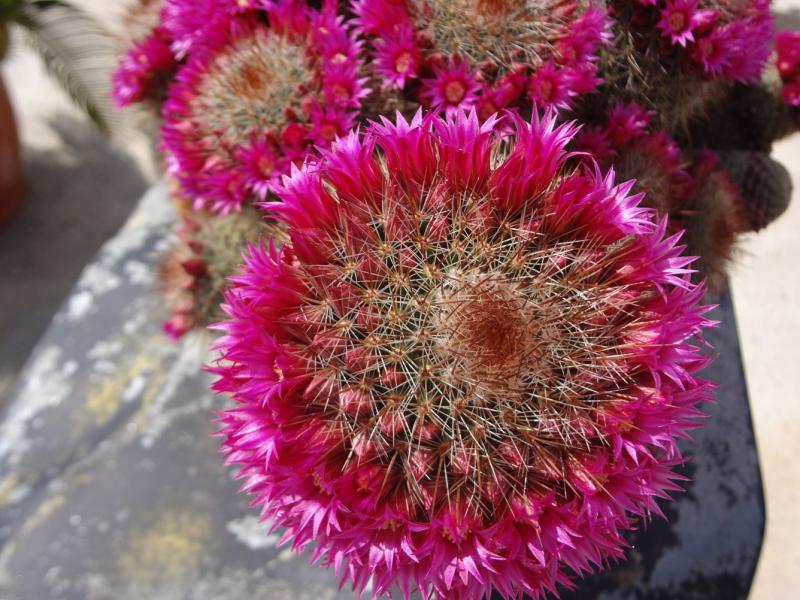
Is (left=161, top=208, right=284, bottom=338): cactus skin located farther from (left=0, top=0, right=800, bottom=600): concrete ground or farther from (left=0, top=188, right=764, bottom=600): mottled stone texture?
(left=0, top=0, right=800, bottom=600): concrete ground

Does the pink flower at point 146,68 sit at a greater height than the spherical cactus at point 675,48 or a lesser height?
lesser

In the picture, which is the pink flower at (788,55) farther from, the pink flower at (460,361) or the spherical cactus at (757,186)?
the pink flower at (460,361)

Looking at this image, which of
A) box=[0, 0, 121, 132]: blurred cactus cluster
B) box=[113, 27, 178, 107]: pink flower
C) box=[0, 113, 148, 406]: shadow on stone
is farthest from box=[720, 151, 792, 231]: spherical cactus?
box=[0, 113, 148, 406]: shadow on stone

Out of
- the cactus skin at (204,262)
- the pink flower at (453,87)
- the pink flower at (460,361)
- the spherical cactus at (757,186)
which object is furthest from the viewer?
the spherical cactus at (757,186)

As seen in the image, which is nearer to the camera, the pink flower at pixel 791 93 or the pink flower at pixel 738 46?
A: the pink flower at pixel 738 46

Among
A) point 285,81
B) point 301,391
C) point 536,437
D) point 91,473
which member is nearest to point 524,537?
point 536,437

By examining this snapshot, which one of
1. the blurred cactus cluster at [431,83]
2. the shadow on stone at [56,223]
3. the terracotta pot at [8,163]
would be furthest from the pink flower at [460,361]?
the terracotta pot at [8,163]
